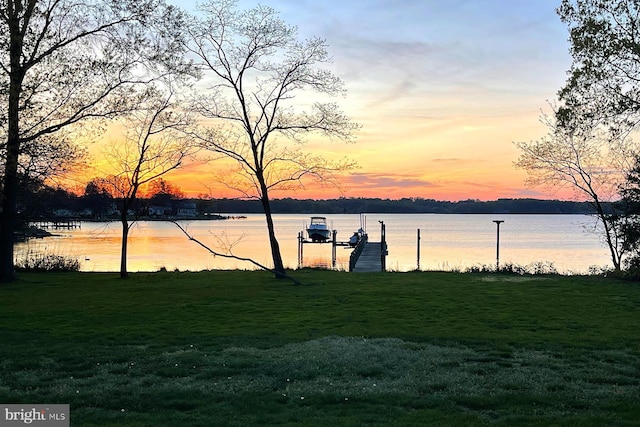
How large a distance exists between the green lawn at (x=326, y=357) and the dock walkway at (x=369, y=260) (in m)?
14.1

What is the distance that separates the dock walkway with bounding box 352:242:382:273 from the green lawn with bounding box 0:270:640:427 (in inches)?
555

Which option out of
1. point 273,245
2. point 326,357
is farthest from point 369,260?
point 326,357

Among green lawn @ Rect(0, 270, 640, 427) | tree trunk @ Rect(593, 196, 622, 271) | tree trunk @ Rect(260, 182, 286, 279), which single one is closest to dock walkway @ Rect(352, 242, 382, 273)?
tree trunk @ Rect(260, 182, 286, 279)

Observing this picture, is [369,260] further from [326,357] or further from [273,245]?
[326,357]

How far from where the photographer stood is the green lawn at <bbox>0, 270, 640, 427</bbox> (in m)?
6.36

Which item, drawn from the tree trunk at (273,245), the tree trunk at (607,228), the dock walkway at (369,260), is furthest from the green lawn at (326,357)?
the dock walkway at (369,260)

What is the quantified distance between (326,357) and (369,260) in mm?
28236

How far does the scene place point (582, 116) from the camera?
52.2 ft

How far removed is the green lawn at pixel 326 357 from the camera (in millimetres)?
6359

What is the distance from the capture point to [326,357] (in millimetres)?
8750

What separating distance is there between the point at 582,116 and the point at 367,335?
950cm

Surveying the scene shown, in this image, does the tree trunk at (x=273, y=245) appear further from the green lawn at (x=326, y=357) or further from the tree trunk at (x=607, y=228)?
the tree trunk at (x=607, y=228)

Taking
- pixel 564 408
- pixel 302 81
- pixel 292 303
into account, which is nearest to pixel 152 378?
pixel 564 408

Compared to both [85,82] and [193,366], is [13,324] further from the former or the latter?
[85,82]
